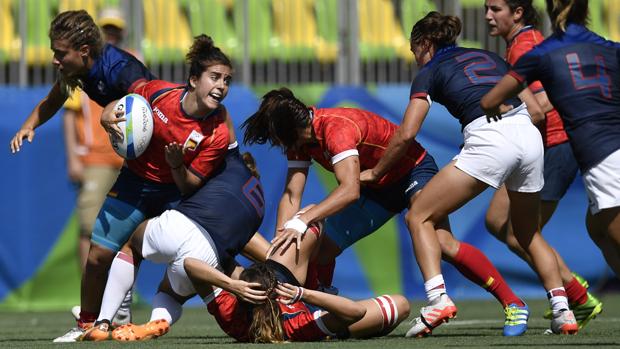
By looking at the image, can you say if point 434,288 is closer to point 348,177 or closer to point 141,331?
point 348,177

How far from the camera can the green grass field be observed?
600cm

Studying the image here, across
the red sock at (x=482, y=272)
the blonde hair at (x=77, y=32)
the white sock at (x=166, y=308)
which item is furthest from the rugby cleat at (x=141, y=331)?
the red sock at (x=482, y=272)

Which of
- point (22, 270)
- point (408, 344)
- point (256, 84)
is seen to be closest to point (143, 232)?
point (408, 344)

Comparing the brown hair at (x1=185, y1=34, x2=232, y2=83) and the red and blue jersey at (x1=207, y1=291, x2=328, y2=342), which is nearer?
the red and blue jersey at (x1=207, y1=291, x2=328, y2=342)

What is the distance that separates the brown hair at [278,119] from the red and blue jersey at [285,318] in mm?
884

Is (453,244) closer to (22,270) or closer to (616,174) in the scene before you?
(616,174)

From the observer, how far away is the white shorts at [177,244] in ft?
20.8

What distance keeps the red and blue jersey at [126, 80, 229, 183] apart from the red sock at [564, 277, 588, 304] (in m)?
2.16

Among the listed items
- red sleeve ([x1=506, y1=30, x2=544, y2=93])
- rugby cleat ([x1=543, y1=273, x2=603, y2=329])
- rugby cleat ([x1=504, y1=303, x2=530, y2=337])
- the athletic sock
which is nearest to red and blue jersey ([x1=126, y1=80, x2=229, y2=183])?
red sleeve ([x1=506, y1=30, x2=544, y2=93])

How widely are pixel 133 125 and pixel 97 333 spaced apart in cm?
115

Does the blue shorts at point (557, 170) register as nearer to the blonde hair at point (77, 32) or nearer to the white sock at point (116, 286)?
the white sock at point (116, 286)

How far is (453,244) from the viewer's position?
22.4 feet

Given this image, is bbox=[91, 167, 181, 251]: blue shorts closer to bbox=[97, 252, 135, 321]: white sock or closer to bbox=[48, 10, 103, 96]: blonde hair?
bbox=[97, 252, 135, 321]: white sock

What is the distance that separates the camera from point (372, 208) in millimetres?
7066
